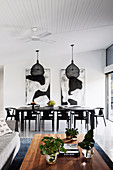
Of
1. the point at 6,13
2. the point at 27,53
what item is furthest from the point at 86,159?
the point at 27,53

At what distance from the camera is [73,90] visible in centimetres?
859

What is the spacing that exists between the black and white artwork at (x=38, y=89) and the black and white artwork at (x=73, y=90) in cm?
67

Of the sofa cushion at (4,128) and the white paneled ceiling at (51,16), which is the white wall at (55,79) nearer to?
the white paneled ceiling at (51,16)

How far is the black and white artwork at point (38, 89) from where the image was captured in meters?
8.54

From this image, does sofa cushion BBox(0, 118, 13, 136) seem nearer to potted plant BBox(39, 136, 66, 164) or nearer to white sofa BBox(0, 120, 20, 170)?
white sofa BBox(0, 120, 20, 170)

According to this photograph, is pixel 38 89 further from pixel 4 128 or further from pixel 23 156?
pixel 23 156

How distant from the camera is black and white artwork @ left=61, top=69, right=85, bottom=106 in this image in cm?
856

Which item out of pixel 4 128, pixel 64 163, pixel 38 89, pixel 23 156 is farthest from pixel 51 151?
pixel 38 89

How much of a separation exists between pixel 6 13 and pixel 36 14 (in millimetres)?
572

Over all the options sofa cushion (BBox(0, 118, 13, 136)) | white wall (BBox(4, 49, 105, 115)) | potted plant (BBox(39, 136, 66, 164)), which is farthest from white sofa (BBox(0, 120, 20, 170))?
white wall (BBox(4, 49, 105, 115))

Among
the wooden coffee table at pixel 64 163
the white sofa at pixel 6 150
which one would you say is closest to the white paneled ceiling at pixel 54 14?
the white sofa at pixel 6 150

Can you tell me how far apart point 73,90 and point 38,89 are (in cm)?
157

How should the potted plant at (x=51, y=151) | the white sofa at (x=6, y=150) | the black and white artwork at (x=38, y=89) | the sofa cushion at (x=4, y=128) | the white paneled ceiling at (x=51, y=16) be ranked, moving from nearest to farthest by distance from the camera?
the potted plant at (x=51, y=151) → the white sofa at (x=6, y=150) → the white paneled ceiling at (x=51, y=16) → the sofa cushion at (x=4, y=128) → the black and white artwork at (x=38, y=89)

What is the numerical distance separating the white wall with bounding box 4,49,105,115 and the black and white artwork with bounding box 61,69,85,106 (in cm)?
19
